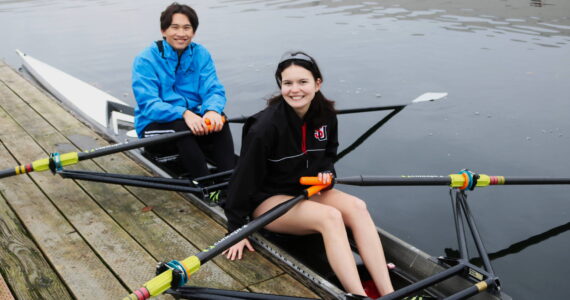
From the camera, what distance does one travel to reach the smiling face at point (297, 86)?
349 centimetres

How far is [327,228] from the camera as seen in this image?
11.0 ft

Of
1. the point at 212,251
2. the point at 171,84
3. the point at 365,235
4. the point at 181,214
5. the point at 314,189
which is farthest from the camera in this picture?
the point at 171,84

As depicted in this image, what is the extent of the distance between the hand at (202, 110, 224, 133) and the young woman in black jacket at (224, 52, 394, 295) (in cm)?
124

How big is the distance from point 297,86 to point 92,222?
222 cm

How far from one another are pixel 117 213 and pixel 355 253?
216 centimetres

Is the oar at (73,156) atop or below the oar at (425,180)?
atop

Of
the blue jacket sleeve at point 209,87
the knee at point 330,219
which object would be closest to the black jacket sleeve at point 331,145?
the knee at point 330,219

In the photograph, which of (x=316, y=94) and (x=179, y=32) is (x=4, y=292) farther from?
(x=179, y=32)

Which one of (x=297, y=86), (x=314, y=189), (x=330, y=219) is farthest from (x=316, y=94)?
(x=330, y=219)

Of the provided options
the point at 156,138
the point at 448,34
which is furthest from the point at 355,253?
the point at 448,34

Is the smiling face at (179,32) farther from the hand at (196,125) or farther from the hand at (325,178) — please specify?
the hand at (325,178)

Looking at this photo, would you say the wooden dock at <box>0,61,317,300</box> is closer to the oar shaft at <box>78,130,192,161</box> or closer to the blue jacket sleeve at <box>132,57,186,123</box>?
the oar shaft at <box>78,130,192,161</box>

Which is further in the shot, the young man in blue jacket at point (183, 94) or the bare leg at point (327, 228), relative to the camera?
the young man in blue jacket at point (183, 94)

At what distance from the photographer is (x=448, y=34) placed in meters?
13.6
